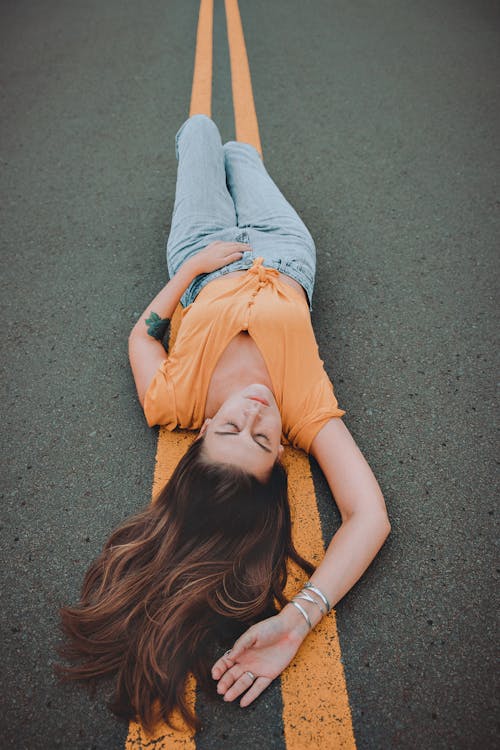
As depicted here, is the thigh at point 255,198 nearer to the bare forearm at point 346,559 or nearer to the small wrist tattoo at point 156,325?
the small wrist tattoo at point 156,325

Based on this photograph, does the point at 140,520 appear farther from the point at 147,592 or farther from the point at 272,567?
the point at 272,567

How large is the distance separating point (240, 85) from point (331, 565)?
4.80 metres

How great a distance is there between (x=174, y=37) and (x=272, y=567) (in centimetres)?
605

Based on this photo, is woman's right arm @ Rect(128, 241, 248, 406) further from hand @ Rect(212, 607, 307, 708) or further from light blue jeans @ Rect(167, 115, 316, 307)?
hand @ Rect(212, 607, 307, 708)

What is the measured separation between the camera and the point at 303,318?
238 centimetres

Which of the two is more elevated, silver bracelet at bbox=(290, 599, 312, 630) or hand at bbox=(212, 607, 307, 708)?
silver bracelet at bbox=(290, 599, 312, 630)

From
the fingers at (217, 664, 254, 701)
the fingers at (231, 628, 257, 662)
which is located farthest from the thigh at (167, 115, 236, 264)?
the fingers at (217, 664, 254, 701)

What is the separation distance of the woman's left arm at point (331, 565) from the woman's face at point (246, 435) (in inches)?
11.6

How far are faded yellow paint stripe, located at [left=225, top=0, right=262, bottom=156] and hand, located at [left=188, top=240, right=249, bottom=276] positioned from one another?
6.09 feet

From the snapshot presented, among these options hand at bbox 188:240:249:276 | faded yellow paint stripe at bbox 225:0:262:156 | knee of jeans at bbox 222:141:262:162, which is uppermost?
faded yellow paint stripe at bbox 225:0:262:156

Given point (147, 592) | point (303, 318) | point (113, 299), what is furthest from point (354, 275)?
point (147, 592)

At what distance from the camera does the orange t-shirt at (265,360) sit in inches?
88.9

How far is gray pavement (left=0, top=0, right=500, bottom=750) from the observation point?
6.04 feet

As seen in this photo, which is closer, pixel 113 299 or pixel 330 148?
pixel 113 299
